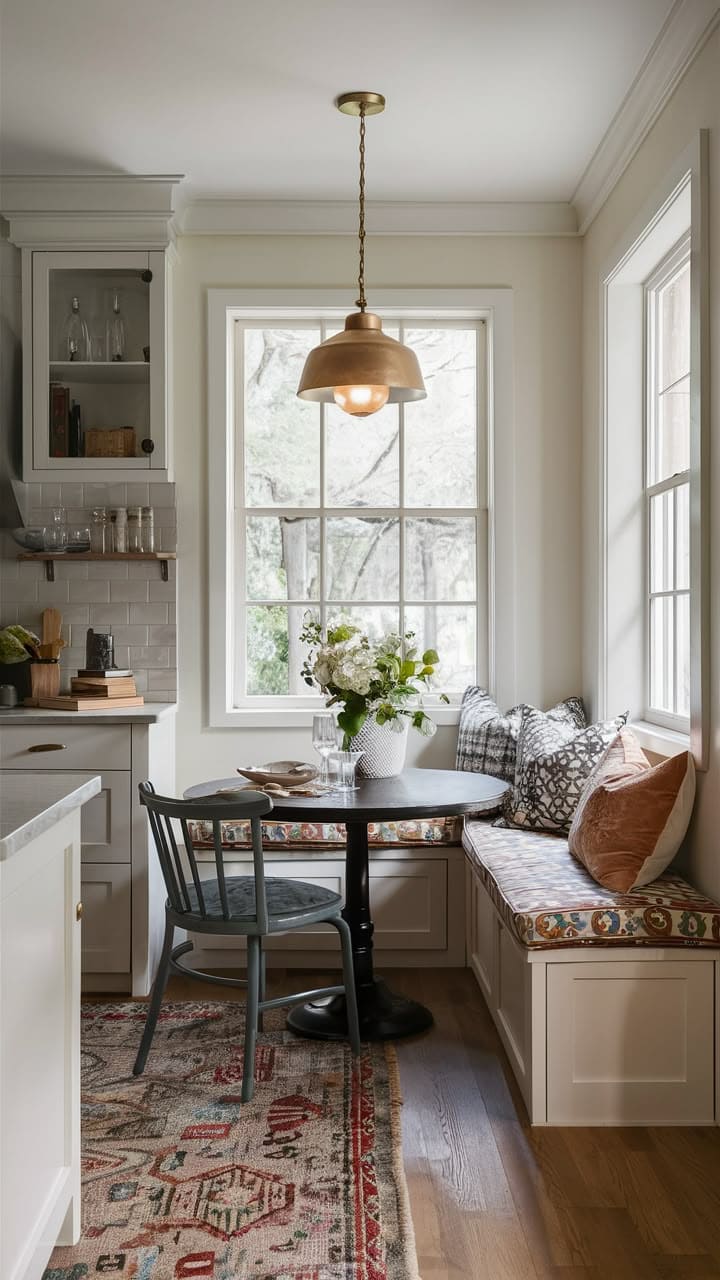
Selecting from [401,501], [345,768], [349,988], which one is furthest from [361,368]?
[349,988]

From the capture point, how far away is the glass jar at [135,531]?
420 centimetres

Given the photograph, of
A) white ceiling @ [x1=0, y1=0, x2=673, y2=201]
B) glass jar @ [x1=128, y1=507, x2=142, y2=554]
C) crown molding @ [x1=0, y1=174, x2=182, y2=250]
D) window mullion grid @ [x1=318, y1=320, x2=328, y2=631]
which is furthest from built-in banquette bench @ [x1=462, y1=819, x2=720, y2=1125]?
crown molding @ [x1=0, y1=174, x2=182, y2=250]

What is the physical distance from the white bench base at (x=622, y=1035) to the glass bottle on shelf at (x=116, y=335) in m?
2.78

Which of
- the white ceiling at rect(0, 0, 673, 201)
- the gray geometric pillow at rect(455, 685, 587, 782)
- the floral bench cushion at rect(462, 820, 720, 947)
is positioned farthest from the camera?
the gray geometric pillow at rect(455, 685, 587, 782)

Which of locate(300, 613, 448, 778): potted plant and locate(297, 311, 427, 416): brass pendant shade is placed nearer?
locate(297, 311, 427, 416): brass pendant shade

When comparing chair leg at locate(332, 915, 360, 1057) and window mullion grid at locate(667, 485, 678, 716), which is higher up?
window mullion grid at locate(667, 485, 678, 716)

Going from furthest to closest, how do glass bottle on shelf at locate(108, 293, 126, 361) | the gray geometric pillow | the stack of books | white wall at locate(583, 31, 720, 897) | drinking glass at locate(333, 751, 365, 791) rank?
glass bottle on shelf at locate(108, 293, 126, 361) → the gray geometric pillow → the stack of books → drinking glass at locate(333, 751, 365, 791) → white wall at locate(583, 31, 720, 897)

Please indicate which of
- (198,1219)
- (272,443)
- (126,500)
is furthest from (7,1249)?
(272,443)

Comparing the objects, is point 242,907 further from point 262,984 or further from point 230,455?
point 230,455

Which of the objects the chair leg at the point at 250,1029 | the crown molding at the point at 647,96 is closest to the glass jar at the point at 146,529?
the chair leg at the point at 250,1029

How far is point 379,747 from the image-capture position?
135 inches

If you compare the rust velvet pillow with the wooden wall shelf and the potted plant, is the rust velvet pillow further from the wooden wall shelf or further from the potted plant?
the wooden wall shelf

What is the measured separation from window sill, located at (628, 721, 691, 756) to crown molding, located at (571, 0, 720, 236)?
6.30 feet

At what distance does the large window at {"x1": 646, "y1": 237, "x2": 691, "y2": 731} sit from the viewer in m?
3.53
